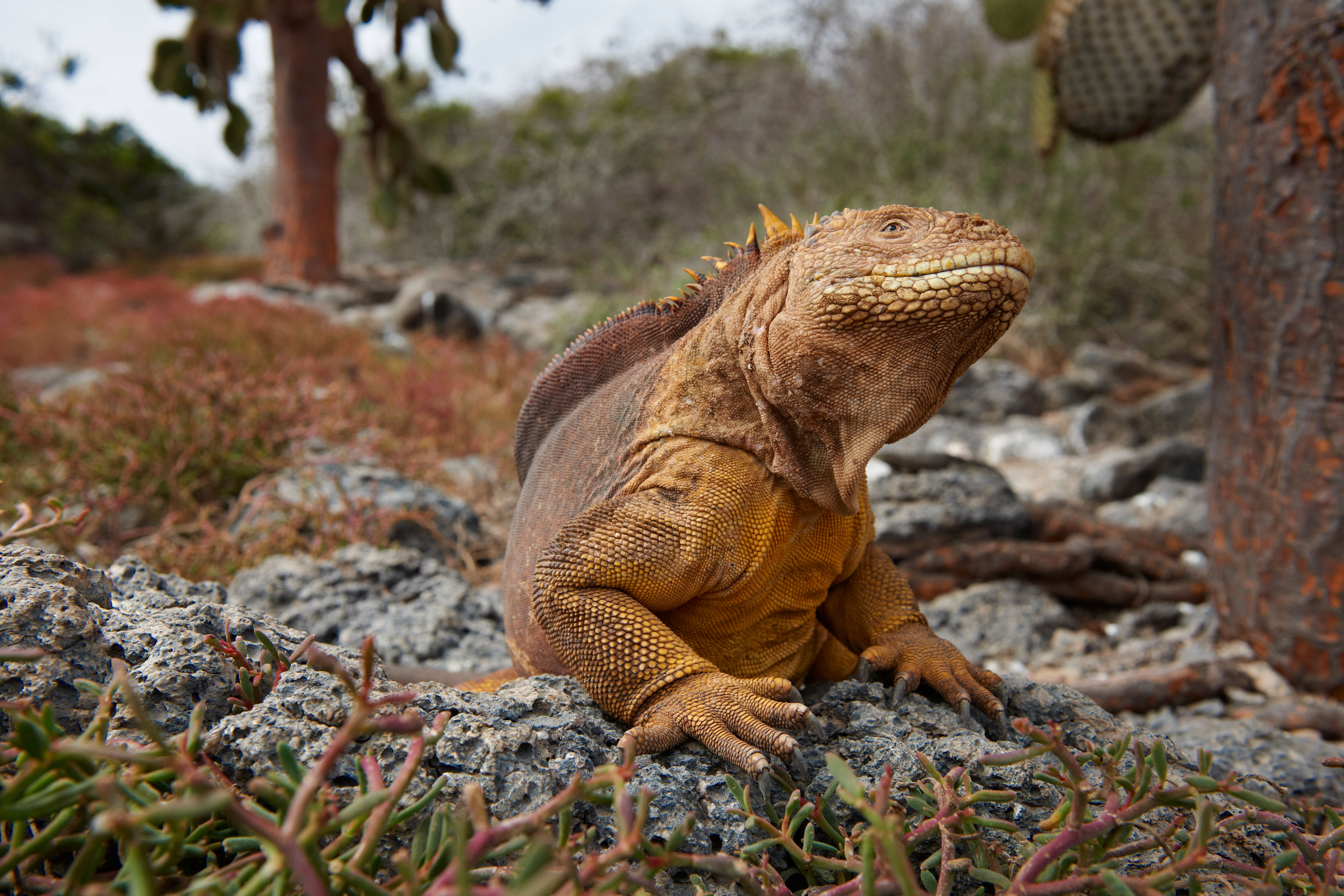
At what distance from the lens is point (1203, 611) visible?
438cm

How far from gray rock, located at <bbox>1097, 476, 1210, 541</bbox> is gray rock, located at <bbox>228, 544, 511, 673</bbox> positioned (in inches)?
155

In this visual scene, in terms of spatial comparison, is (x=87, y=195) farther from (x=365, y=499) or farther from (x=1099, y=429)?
(x=1099, y=429)

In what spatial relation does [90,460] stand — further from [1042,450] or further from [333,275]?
[333,275]

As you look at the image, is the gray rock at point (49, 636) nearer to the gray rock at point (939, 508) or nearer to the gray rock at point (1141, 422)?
the gray rock at point (939, 508)

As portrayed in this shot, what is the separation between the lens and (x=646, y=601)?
1.90 m

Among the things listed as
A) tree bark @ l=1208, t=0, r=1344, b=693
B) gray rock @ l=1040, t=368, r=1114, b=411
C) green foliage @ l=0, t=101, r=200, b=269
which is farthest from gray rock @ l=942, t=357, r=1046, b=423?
green foliage @ l=0, t=101, r=200, b=269

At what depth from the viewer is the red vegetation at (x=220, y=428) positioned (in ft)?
12.4

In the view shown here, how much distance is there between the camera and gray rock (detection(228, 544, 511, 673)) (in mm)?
3045

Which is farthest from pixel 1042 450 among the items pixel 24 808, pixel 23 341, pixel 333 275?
pixel 23 341

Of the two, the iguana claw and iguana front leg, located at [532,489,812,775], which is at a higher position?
iguana front leg, located at [532,489,812,775]

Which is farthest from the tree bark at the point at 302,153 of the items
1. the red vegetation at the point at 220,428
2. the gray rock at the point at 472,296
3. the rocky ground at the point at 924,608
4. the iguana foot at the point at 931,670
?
the iguana foot at the point at 931,670

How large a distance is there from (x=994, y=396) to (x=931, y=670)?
662cm

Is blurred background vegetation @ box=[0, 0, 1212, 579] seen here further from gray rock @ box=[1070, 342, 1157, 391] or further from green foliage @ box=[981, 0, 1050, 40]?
green foliage @ box=[981, 0, 1050, 40]

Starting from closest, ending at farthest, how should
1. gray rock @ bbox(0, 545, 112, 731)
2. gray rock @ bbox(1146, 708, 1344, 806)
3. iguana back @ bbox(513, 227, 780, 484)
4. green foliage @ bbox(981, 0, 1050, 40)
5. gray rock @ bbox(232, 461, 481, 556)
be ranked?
gray rock @ bbox(0, 545, 112, 731)
iguana back @ bbox(513, 227, 780, 484)
gray rock @ bbox(1146, 708, 1344, 806)
gray rock @ bbox(232, 461, 481, 556)
green foliage @ bbox(981, 0, 1050, 40)
